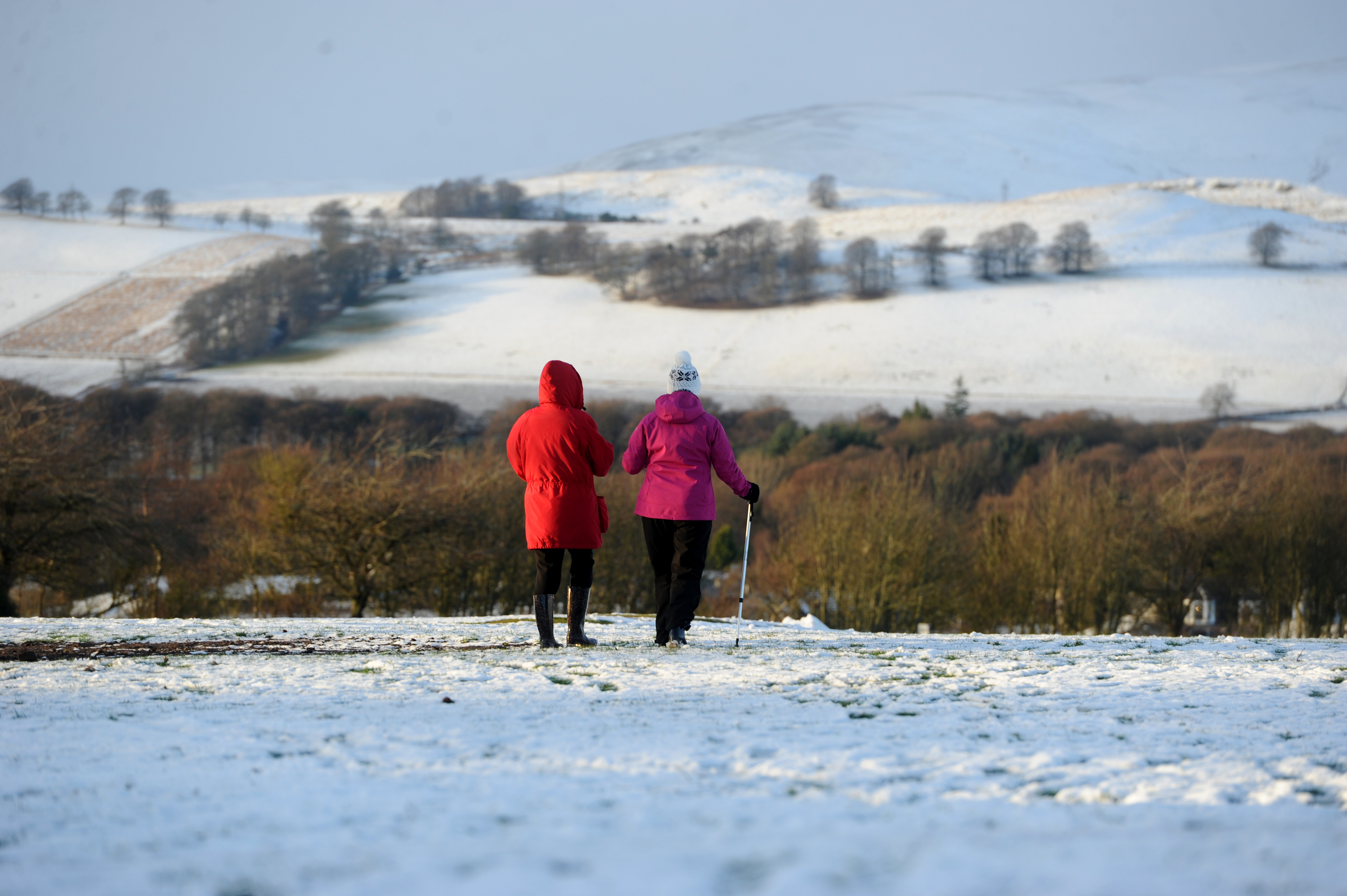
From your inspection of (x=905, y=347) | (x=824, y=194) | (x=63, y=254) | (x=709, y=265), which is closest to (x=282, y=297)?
(x=63, y=254)

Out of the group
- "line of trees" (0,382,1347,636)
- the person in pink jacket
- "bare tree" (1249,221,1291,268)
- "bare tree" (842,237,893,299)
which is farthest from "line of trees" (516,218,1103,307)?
the person in pink jacket

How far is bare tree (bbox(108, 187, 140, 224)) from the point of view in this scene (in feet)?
452

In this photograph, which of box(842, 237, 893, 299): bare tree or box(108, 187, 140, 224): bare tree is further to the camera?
box(108, 187, 140, 224): bare tree

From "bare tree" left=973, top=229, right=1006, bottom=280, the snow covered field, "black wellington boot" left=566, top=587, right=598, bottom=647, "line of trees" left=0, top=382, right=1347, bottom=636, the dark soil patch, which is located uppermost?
"bare tree" left=973, top=229, right=1006, bottom=280

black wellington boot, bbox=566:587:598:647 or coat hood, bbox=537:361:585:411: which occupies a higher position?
coat hood, bbox=537:361:585:411

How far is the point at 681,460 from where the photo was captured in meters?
8.55

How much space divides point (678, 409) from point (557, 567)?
163 cm

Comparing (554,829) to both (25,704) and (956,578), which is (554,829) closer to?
(25,704)

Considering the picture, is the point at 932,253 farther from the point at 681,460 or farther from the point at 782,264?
the point at 681,460

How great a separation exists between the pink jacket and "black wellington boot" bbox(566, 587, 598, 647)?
33.7 inches

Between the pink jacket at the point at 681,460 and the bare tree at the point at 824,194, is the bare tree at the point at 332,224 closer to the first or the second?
the bare tree at the point at 824,194

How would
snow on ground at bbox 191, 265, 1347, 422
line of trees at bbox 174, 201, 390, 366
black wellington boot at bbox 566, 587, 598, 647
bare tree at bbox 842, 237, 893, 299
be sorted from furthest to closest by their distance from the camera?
bare tree at bbox 842, 237, 893, 299, line of trees at bbox 174, 201, 390, 366, snow on ground at bbox 191, 265, 1347, 422, black wellington boot at bbox 566, 587, 598, 647

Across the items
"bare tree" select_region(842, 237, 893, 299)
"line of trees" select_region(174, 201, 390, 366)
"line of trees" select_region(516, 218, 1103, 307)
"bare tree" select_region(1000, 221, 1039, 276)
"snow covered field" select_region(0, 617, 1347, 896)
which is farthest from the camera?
"bare tree" select_region(1000, 221, 1039, 276)

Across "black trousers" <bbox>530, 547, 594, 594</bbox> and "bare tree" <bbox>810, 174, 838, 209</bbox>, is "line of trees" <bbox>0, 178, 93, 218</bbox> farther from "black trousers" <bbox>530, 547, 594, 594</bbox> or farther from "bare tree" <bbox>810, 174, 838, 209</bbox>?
"black trousers" <bbox>530, 547, 594, 594</bbox>
